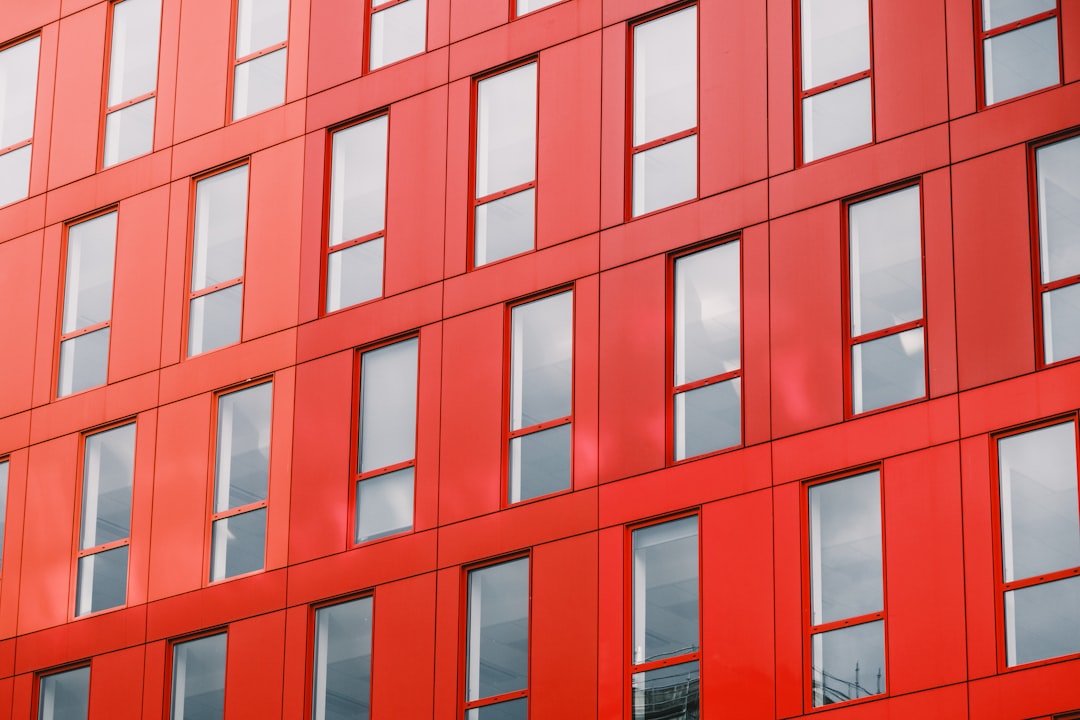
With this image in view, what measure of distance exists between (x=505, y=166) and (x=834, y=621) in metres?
9.00

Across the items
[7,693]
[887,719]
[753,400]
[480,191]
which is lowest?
[887,719]

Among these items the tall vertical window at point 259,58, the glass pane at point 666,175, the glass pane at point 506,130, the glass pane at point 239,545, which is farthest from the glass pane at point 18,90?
the glass pane at point 666,175

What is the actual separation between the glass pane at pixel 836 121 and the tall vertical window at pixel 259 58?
9.56m

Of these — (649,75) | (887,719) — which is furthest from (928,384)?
(649,75)

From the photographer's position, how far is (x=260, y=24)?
119 feet

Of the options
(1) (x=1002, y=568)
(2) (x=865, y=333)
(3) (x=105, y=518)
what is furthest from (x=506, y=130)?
(1) (x=1002, y=568)

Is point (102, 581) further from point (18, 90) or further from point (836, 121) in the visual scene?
point (836, 121)

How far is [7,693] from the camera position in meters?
35.1

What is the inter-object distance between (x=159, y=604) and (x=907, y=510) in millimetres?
12324

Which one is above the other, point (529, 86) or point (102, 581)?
point (529, 86)

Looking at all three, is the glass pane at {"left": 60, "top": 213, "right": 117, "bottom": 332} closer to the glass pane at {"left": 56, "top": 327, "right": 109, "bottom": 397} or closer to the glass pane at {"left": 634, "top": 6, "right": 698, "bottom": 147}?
the glass pane at {"left": 56, "top": 327, "right": 109, "bottom": 397}

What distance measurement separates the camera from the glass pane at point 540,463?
→ 30453 mm

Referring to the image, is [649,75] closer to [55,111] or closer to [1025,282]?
[1025,282]

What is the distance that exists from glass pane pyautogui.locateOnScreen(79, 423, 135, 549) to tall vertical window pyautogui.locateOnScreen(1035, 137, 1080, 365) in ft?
49.2
